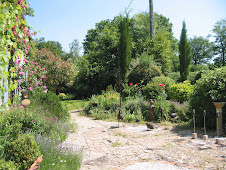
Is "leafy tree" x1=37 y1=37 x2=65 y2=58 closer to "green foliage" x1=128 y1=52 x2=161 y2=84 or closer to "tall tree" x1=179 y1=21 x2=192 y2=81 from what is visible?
"tall tree" x1=179 y1=21 x2=192 y2=81

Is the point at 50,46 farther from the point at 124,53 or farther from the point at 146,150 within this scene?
the point at 146,150

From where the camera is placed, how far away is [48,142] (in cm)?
365

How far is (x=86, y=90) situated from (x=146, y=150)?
12376 millimetres

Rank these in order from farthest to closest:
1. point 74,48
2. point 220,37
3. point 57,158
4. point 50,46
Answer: point 74,48, point 50,46, point 220,37, point 57,158

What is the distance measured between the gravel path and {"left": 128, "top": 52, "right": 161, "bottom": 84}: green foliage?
607cm

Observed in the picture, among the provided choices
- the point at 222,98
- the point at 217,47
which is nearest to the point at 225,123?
the point at 222,98

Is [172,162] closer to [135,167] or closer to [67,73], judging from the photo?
[135,167]

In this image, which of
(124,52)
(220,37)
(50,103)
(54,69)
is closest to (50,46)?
(54,69)

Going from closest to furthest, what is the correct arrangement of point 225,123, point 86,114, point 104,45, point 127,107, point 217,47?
point 225,123, point 127,107, point 86,114, point 104,45, point 217,47

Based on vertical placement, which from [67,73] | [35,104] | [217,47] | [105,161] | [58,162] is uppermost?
[217,47]

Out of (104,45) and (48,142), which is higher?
(104,45)

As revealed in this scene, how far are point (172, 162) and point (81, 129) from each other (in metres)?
3.93

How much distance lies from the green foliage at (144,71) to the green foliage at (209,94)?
5732 mm

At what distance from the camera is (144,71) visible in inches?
486
